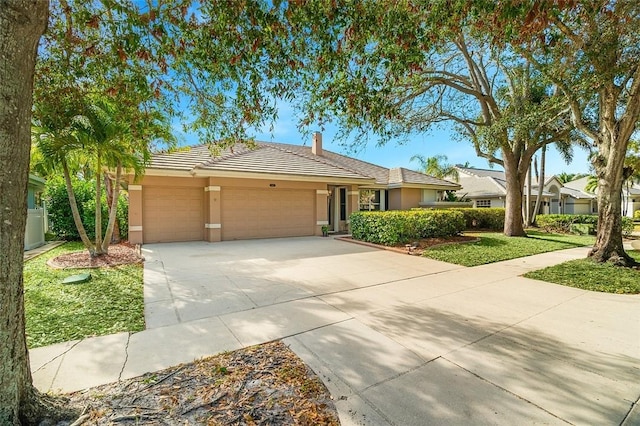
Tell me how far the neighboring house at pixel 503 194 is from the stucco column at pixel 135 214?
2581 cm

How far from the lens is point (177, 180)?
1282 centimetres

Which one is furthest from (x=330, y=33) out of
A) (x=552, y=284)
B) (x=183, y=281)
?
(x=552, y=284)

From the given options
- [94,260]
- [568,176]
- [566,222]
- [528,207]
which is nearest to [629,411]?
[94,260]

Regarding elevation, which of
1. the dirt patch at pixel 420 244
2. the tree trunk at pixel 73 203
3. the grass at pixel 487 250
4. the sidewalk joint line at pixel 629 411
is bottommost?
the sidewalk joint line at pixel 629 411

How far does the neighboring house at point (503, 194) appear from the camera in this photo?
1109 inches

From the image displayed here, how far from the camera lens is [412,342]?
12.3 ft

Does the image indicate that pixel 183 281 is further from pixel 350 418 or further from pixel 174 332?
pixel 350 418

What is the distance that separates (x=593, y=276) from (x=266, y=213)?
12.0 meters

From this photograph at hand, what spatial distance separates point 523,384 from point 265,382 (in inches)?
101

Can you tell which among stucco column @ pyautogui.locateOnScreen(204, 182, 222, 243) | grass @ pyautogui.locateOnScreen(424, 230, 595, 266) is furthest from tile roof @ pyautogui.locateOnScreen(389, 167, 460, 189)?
stucco column @ pyautogui.locateOnScreen(204, 182, 222, 243)

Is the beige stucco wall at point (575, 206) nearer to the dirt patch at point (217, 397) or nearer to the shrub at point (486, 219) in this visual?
Result: the shrub at point (486, 219)

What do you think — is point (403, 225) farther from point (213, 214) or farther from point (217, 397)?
point (217, 397)

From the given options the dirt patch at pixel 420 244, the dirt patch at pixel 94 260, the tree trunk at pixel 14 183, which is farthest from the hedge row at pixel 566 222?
the tree trunk at pixel 14 183

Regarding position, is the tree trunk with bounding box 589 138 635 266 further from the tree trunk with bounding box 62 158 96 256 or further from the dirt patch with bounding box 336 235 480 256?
the tree trunk with bounding box 62 158 96 256
